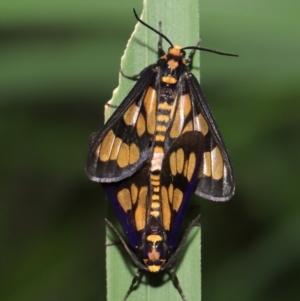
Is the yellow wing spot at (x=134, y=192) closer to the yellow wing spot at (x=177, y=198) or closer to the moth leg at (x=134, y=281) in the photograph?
the yellow wing spot at (x=177, y=198)

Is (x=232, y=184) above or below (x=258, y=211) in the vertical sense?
above

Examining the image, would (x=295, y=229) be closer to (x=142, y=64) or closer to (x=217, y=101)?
(x=217, y=101)

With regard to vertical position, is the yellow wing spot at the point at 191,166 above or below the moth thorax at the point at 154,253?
above

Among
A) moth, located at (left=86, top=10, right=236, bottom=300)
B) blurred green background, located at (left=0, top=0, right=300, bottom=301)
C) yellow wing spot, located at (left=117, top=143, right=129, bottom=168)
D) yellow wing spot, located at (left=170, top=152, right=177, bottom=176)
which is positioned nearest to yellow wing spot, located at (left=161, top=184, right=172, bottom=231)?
moth, located at (left=86, top=10, right=236, bottom=300)

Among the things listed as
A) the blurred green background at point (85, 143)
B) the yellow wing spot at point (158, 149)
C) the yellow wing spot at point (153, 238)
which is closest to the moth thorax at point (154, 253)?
the yellow wing spot at point (153, 238)

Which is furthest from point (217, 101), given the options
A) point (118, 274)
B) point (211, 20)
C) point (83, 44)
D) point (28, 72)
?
point (118, 274)

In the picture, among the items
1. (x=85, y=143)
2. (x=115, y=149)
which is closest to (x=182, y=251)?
(x=115, y=149)

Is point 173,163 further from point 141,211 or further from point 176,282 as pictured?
point 176,282
